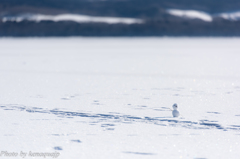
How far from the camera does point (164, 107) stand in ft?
24.0

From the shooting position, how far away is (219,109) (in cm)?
702

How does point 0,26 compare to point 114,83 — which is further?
point 0,26

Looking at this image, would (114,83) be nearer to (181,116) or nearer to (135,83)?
(135,83)

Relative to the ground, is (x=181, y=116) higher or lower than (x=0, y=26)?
lower

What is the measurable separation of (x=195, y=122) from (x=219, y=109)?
117 centimetres

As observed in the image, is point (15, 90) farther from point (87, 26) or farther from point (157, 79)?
point (87, 26)

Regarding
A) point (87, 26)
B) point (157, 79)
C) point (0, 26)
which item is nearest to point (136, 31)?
point (87, 26)

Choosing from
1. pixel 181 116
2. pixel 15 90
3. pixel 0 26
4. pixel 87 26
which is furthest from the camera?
pixel 87 26

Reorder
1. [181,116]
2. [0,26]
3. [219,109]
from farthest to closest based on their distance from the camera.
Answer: [0,26]
[219,109]
[181,116]

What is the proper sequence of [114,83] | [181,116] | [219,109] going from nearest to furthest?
[181,116]
[219,109]
[114,83]

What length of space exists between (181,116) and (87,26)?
11047 cm

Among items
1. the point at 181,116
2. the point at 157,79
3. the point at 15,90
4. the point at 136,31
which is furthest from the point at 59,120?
the point at 136,31

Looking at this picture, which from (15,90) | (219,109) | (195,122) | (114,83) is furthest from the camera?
(114,83)

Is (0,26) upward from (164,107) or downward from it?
upward
